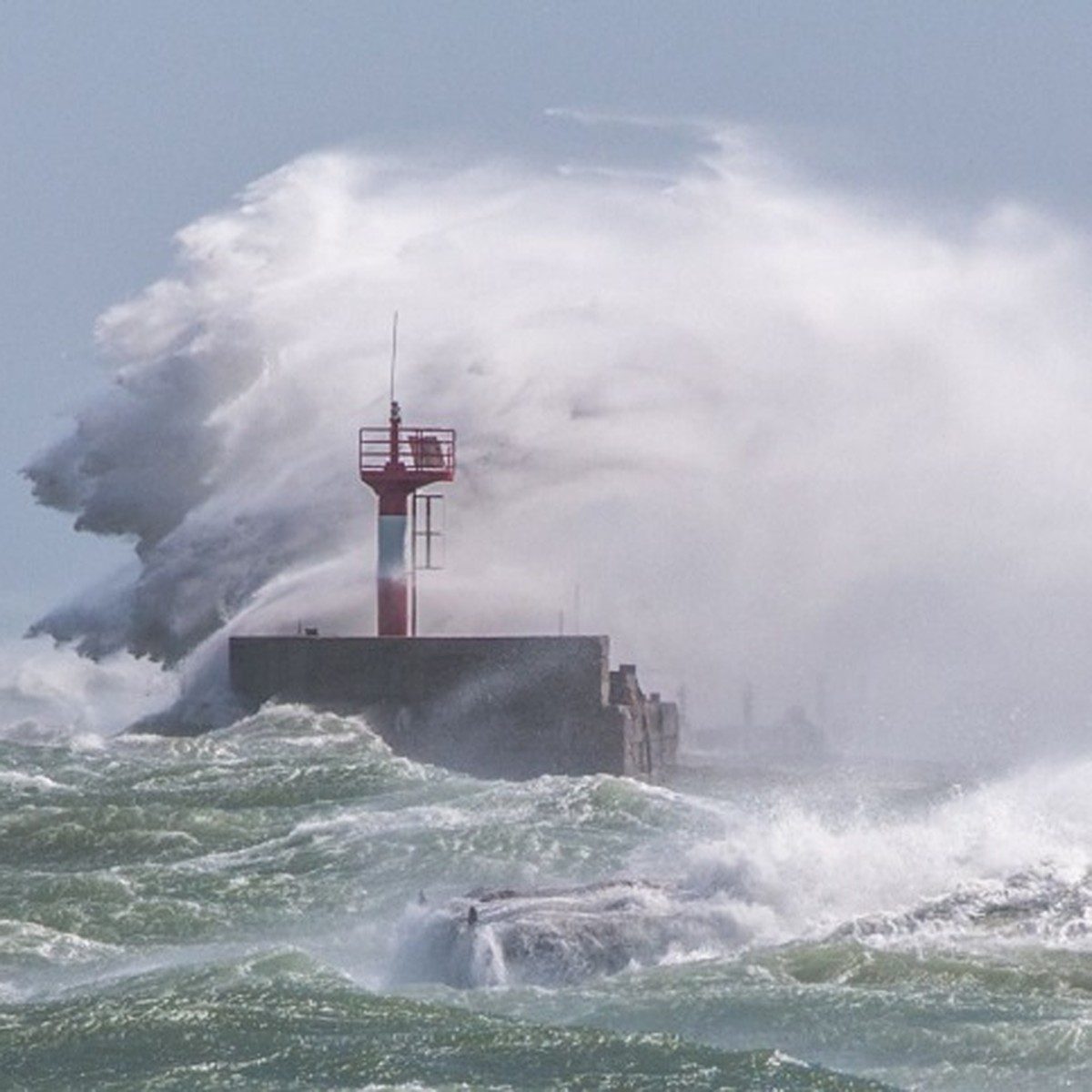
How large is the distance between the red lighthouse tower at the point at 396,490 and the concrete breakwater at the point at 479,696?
12.2 ft

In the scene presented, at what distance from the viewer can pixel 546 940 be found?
1984 cm

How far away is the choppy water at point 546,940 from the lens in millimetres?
16719

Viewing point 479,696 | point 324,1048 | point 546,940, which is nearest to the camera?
point 324,1048

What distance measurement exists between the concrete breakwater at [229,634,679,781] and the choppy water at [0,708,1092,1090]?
6.54 metres

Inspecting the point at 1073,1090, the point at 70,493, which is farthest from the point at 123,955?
the point at 70,493

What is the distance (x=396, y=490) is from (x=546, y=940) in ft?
81.6

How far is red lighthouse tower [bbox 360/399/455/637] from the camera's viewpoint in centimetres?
4388

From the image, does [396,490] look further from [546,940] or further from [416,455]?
[546,940]

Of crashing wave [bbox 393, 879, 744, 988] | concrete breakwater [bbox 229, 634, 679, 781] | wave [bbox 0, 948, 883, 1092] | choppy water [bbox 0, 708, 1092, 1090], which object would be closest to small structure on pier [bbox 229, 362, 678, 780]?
concrete breakwater [bbox 229, 634, 679, 781]

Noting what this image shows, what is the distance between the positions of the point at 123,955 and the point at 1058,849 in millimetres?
7135

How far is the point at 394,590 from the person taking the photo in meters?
43.9

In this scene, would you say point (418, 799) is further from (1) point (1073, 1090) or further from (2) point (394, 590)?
(1) point (1073, 1090)

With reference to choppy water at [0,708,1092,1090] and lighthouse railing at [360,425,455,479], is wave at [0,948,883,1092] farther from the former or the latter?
lighthouse railing at [360,425,455,479]

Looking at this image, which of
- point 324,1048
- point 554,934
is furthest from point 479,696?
point 324,1048
